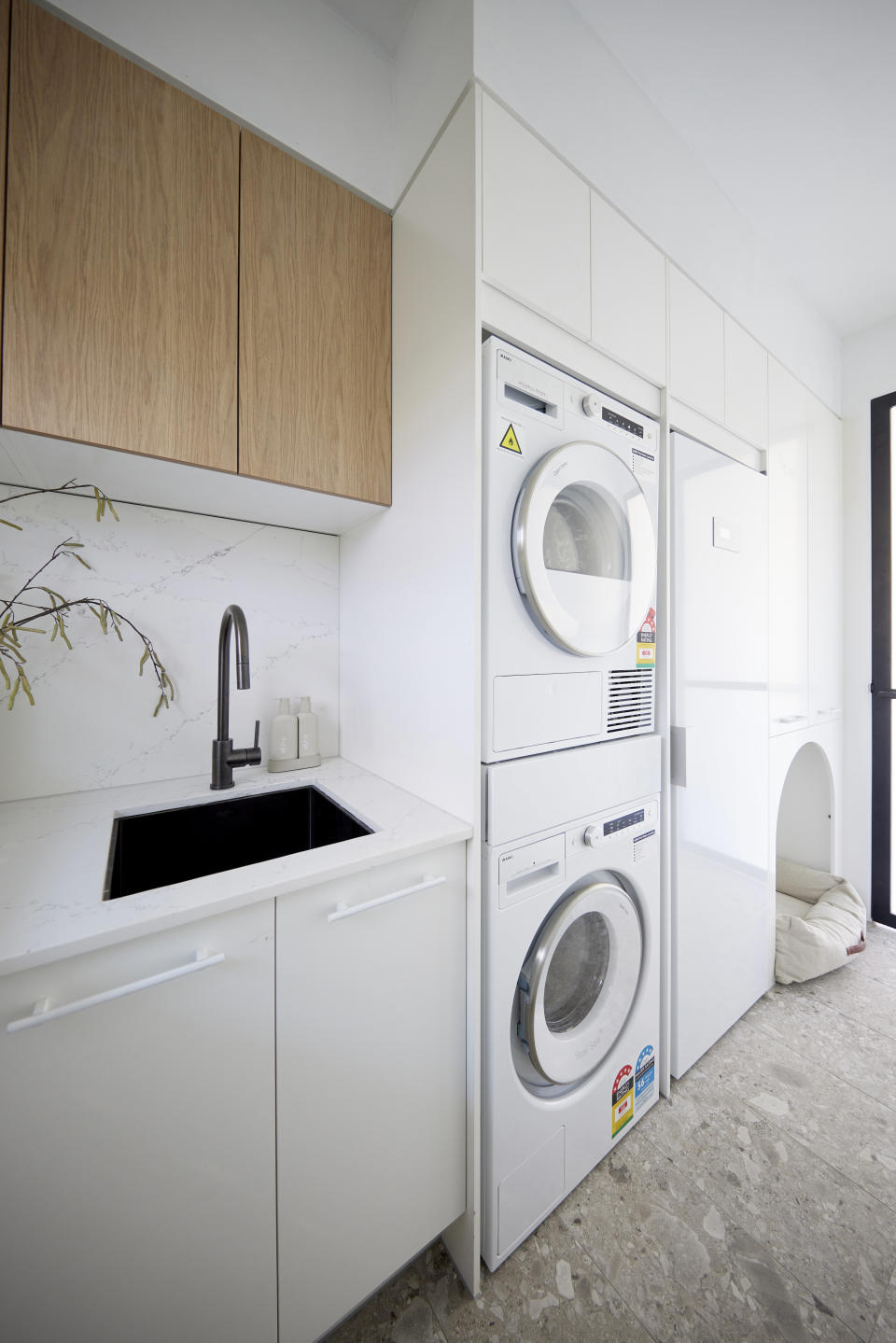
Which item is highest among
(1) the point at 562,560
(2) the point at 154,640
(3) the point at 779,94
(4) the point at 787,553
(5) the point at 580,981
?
(3) the point at 779,94

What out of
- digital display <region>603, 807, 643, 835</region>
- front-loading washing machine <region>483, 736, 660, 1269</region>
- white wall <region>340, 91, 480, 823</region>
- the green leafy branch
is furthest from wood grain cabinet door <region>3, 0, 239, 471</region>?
digital display <region>603, 807, 643, 835</region>

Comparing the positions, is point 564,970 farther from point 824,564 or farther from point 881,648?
point 881,648

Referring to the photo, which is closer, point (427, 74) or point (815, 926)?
point (427, 74)

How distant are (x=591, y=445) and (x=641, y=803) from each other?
0.97 m

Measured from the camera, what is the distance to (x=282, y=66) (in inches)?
45.8

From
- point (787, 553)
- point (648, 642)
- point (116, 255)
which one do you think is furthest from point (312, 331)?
point (787, 553)

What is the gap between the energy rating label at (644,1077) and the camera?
1416 millimetres

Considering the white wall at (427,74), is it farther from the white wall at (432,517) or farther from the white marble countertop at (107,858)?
the white marble countertop at (107,858)

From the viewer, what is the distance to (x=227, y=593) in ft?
4.94

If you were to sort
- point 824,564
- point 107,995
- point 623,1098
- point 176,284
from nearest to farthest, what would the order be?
point 107,995
point 176,284
point 623,1098
point 824,564

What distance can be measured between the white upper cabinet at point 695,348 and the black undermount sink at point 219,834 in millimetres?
1585

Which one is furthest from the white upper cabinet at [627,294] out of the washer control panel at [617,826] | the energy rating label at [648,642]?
the washer control panel at [617,826]

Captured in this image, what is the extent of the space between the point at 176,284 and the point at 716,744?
1.88 m

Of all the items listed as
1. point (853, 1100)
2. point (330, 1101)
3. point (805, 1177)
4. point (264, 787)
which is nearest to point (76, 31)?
point (264, 787)
